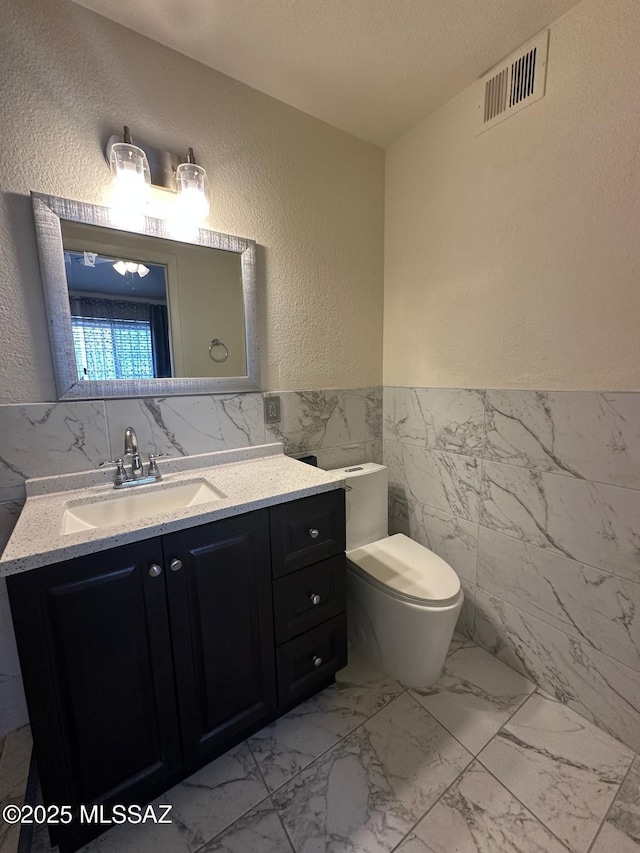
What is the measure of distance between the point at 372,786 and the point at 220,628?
2.25 ft

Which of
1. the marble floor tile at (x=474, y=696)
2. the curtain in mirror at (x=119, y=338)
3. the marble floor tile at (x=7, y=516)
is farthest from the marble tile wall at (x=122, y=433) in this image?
the marble floor tile at (x=474, y=696)

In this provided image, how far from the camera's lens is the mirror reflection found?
3.99 ft

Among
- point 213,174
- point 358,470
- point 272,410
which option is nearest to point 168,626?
point 272,410

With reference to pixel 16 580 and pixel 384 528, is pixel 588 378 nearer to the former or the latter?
pixel 384 528

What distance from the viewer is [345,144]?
5.70 ft

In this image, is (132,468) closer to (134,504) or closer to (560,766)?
(134,504)

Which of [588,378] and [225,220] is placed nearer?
[588,378]

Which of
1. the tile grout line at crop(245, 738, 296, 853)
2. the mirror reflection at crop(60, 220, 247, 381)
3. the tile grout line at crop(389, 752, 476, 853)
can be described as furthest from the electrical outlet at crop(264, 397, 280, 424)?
the tile grout line at crop(389, 752, 476, 853)

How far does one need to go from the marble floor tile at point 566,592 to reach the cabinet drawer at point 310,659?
28.3 inches

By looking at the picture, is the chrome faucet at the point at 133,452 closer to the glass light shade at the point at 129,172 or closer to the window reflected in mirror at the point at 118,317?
the window reflected in mirror at the point at 118,317

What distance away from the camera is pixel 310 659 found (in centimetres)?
132

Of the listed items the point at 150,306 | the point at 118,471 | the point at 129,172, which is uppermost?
the point at 129,172

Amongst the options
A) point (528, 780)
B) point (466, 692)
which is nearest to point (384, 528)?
point (466, 692)

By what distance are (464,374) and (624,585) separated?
37.1 inches
